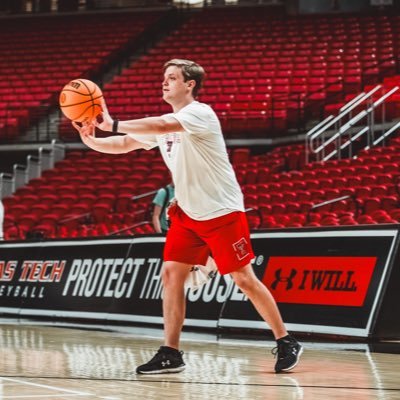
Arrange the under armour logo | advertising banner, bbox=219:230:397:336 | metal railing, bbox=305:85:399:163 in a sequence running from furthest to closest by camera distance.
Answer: metal railing, bbox=305:85:399:163 → the under armour logo → advertising banner, bbox=219:230:397:336

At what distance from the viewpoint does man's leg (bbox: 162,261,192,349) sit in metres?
6.12

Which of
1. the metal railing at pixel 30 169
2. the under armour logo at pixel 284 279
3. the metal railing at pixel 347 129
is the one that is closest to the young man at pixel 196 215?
the under armour logo at pixel 284 279

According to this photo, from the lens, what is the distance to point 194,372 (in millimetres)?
5898

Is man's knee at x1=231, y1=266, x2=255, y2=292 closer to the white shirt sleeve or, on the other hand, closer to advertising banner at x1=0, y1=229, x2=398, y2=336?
the white shirt sleeve

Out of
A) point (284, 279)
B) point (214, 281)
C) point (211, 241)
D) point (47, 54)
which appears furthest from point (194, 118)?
point (47, 54)

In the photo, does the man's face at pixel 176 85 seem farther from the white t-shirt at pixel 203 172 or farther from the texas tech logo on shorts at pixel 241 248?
the texas tech logo on shorts at pixel 241 248

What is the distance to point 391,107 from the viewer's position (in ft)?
64.5

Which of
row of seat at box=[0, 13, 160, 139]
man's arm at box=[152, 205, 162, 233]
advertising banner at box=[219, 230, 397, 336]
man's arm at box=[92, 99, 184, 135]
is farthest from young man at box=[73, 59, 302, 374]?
row of seat at box=[0, 13, 160, 139]

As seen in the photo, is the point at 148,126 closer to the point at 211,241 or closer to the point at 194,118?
the point at 194,118

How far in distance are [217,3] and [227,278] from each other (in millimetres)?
25915

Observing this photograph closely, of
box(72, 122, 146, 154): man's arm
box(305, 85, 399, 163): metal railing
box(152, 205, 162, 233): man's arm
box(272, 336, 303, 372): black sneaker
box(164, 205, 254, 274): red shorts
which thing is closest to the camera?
box(272, 336, 303, 372): black sneaker

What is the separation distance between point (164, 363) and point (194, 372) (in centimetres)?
19

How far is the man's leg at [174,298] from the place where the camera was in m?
6.12

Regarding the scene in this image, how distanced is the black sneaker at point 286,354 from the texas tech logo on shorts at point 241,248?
594 mm
